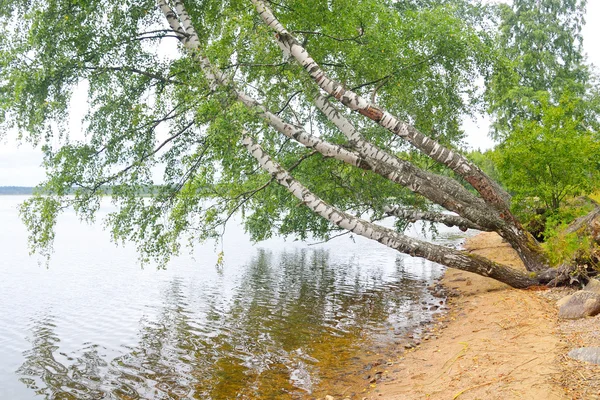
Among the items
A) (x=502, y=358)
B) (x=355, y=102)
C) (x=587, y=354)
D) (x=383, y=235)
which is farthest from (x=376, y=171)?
(x=587, y=354)

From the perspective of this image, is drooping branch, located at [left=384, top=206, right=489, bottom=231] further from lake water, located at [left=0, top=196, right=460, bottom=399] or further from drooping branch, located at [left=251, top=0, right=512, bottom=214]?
drooping branch, located at [left=251, top=0, right=512, bottom=214]

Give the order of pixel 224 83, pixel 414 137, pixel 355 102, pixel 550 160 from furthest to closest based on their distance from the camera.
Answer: pixel 550 160, pixel 414 137, pixel 355 102, pixel 224 83

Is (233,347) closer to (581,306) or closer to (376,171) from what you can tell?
(376,171)

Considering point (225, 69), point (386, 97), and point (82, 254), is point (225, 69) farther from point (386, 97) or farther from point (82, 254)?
point (82, 254)

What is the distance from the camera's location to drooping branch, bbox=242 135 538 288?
37.3 feet

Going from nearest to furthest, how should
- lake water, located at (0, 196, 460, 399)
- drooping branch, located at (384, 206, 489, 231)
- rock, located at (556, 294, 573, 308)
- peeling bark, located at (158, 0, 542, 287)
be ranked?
1. lake water, located at (0, 196, 460, 399)
2. rock, located at (556, 294, 573, 308)
3. peeling bark, located at (158, 0, 542, 287)
4. drooping branch, located at (384, 206, 489, 231)

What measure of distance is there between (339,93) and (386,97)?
13.1ft

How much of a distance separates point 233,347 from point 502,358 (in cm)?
589

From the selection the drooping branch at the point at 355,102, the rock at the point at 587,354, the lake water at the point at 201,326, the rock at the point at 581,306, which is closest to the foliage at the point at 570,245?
the rock at the point at 581,306

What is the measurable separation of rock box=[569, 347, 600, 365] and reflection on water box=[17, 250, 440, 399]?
399cm

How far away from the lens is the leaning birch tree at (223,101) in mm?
11180

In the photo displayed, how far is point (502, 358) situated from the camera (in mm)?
7254

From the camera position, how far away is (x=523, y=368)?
6.59 meters

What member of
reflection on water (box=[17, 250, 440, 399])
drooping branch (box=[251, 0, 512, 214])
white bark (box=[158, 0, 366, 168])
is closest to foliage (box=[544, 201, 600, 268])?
drooping branch (box=[251, 0, 512, 214])
